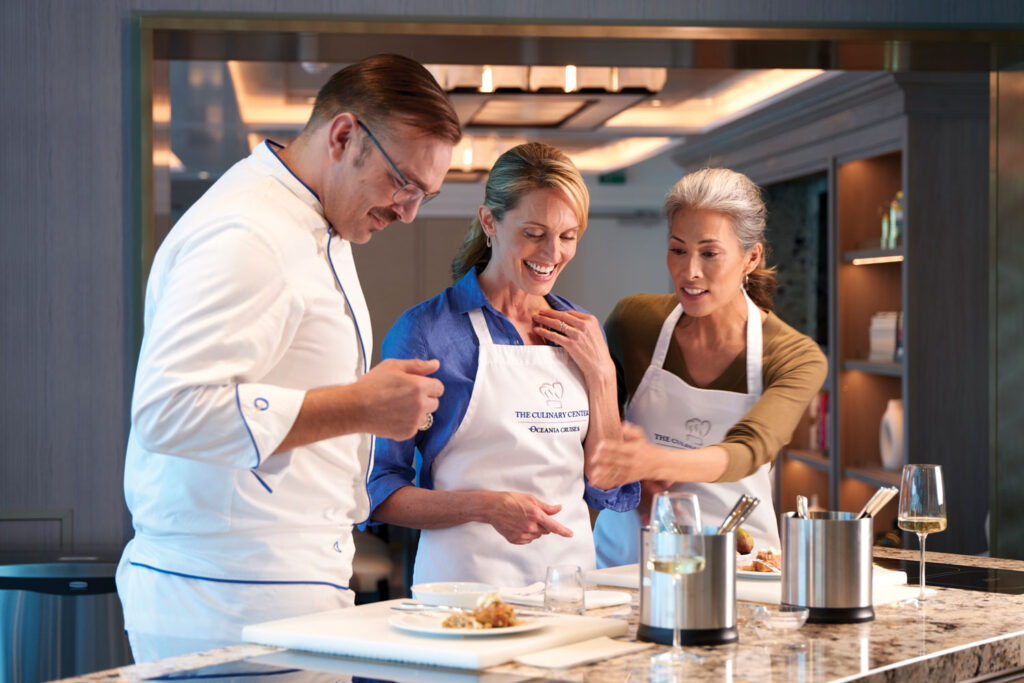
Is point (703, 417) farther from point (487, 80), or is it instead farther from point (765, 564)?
point (487, 80)

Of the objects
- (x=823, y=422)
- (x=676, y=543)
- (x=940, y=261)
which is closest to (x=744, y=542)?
(x=676, y=543)

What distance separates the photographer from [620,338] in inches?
105

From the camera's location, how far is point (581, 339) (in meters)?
2.33

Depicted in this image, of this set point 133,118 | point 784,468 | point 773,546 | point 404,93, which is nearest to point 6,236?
point 133,118

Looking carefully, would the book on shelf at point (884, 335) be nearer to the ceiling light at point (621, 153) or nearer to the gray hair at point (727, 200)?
the gray hair at point (727, 200)

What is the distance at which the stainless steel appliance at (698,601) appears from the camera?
1.48 metres

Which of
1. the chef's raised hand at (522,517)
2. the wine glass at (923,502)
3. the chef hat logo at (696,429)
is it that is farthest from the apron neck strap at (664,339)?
the wine glass at (923,502)

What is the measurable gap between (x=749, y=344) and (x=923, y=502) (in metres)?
0.73

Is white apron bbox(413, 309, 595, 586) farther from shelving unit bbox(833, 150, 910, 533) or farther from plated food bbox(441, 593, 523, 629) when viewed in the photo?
shelving unit bbox(833, 150, 910, 533)

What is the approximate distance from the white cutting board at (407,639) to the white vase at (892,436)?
336cm

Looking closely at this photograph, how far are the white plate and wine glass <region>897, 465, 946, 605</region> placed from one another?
0.74 meters

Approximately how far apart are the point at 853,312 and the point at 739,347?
2648 millimetres

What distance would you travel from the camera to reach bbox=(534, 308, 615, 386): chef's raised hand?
2.32m

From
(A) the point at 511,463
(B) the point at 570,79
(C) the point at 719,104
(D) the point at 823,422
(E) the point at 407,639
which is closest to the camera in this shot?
(E) the point at 407,639
